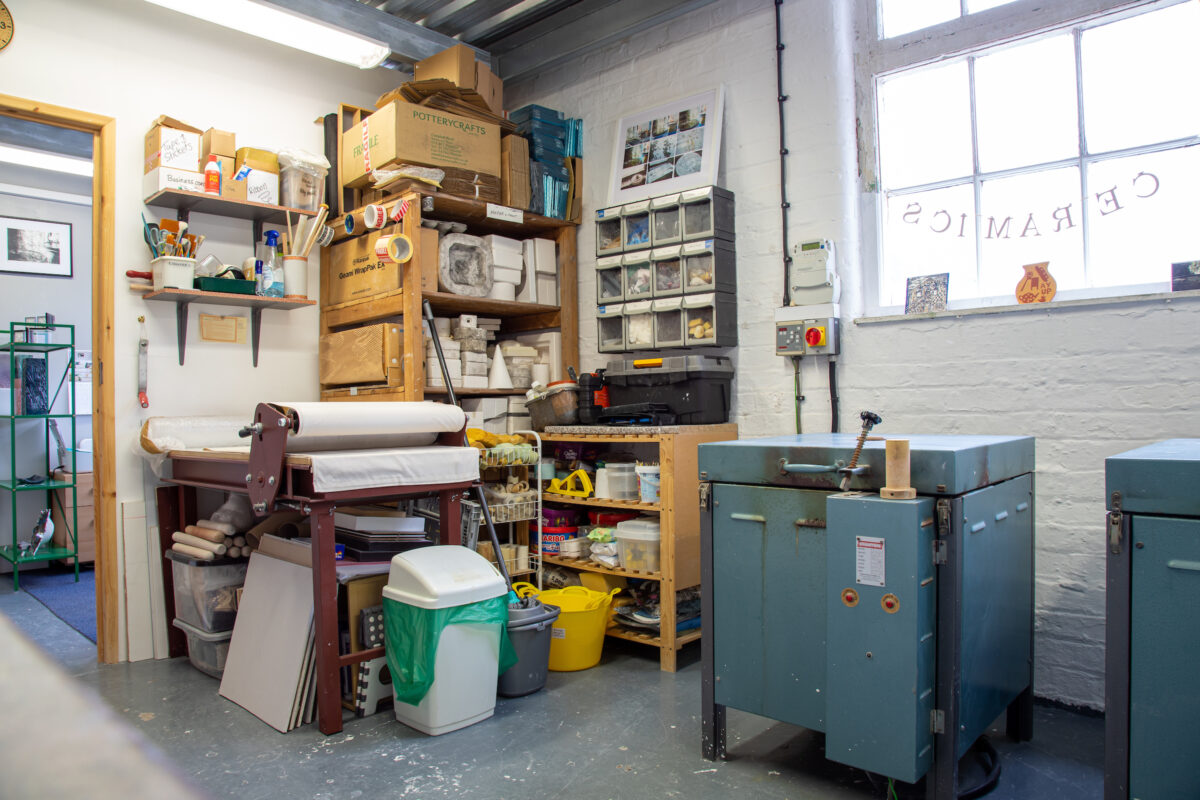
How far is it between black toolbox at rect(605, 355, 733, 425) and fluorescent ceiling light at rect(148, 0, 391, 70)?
197 centimetres

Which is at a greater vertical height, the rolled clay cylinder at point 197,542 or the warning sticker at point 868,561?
the warning sticker at point 868,561

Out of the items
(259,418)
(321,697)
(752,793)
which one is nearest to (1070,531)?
(752,793)

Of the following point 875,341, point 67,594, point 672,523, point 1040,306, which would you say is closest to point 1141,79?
point 1040,306

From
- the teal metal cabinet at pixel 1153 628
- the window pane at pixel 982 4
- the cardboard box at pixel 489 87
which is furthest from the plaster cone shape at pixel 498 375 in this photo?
the teal metal cabinet at pixel 1153 628

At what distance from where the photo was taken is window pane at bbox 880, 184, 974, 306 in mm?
3285

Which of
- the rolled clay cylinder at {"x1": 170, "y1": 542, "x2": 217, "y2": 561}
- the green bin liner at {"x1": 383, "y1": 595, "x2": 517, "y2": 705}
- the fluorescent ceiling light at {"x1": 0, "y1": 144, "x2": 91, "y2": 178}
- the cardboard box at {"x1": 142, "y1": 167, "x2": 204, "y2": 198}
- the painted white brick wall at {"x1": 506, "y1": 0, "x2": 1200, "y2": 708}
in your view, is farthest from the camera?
the fluorescent ceiling light at {"x1": 0, "y1": 144, "x2": 91, "y2": 178}

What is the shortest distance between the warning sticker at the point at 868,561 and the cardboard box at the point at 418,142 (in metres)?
2.80

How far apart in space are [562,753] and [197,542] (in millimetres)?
1921

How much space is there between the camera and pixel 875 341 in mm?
3373

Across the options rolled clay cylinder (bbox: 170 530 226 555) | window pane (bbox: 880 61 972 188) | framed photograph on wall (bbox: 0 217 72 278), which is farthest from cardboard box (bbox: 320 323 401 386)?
framed photograph on wall (bbox: 0 217 72 278)

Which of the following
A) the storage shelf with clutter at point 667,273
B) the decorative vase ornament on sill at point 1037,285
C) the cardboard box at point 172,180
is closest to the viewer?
the decorative vase ornament on sill at point 1037,285

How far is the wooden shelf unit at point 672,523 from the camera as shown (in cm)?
340

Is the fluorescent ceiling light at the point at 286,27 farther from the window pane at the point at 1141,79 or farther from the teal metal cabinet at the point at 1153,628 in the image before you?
the teal metal cabinet at the point at 1153,628

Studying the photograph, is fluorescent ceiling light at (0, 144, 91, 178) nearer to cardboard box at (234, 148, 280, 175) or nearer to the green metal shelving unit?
the green metal shelving unit
